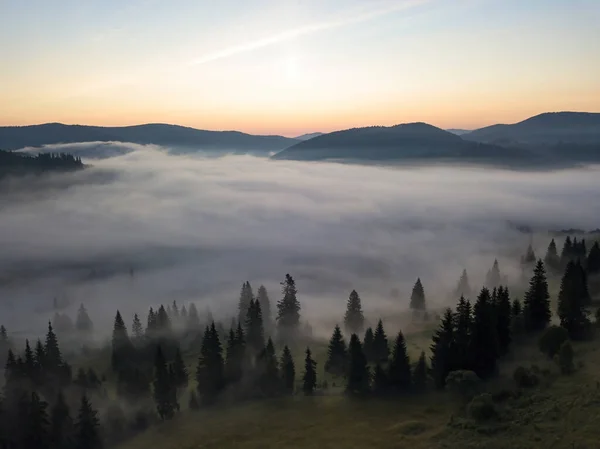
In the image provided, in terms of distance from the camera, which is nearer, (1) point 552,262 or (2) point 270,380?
(2) point 270,380

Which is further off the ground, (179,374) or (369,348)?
(369,348)

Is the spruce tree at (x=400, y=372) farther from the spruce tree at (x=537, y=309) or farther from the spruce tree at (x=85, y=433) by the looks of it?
the spruce tree at (x=85, y=433)

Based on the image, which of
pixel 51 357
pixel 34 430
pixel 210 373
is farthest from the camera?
pixel 51 357

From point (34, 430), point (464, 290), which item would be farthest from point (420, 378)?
point (464, 290)

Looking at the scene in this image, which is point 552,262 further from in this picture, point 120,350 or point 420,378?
point 120,350

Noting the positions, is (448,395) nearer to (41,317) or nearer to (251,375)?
(251,375)

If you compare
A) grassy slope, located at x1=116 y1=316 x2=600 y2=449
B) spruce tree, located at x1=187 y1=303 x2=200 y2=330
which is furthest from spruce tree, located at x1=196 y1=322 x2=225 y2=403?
spruce tree, located at x1=187 y1=303 x2=200 y2=330

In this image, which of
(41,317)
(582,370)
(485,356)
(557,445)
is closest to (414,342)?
(485,356)
